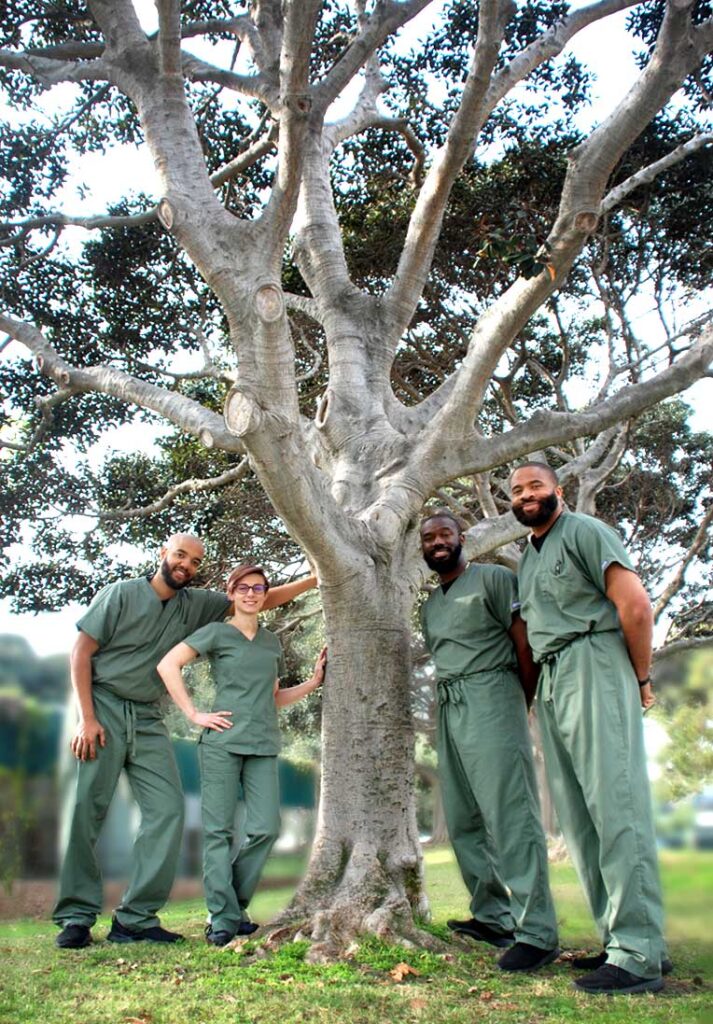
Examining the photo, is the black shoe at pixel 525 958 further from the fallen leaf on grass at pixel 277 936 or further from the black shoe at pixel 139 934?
the black shoe at pixel 139 934

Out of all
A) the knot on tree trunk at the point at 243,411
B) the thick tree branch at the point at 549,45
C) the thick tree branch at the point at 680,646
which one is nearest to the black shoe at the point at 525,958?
the knot on tree trunk at the point at 243,411

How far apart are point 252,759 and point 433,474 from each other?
2104 mm

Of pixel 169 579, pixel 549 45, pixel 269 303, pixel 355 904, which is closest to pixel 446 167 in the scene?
pixel 549 45

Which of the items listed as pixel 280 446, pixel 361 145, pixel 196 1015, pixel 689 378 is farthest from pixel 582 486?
pixel 196 1015

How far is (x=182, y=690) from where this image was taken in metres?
5.44

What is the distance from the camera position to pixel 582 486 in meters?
12.2

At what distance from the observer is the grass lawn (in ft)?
12.7

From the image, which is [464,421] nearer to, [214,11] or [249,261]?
[249,261]

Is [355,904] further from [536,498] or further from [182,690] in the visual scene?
[536,498]

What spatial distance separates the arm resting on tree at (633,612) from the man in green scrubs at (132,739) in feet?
8.17

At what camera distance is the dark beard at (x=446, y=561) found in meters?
5.55

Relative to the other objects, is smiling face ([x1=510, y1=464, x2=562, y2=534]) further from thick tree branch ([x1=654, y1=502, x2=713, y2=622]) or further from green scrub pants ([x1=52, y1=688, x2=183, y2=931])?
thick tree branch ([x1=654, y1=502, x2=713, y2=622])

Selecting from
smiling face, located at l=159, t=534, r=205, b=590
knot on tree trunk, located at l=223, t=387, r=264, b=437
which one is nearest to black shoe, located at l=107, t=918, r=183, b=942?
smiling face, located at l=159, t=534, r=205, b=590

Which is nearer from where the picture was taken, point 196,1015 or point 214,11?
point 196,1015
